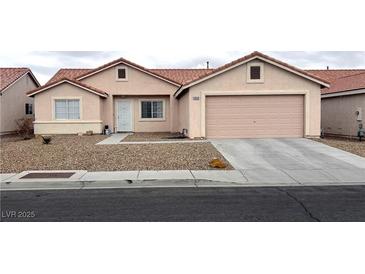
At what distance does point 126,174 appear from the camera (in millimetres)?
9711

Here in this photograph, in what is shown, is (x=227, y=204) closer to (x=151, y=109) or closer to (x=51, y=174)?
(x=51, y=174)

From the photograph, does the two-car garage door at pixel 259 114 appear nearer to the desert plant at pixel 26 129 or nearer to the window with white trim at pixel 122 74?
the window with white trim at pixel 122 74

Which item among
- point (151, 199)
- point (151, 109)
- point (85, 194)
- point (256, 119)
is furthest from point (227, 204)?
point (151, 109)

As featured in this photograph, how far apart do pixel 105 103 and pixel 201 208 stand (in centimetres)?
1790

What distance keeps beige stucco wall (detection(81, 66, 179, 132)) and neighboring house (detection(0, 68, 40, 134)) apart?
529cm

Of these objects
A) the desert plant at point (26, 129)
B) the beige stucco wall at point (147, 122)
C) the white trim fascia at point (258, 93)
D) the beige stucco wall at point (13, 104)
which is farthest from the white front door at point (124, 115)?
the white trim fascia at point (258, 93)

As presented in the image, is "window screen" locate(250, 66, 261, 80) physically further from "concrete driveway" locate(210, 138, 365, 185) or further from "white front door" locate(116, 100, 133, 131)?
"white front door" locate(116, 100, 133, 131)

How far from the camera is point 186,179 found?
9.01m

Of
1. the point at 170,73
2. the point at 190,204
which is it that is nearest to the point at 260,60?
the point at 190,204

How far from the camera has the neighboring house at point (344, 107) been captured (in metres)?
19.0

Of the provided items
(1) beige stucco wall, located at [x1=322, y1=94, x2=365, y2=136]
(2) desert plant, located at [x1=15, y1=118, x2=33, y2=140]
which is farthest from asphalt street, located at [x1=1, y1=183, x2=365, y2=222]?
(2) desert plant, located at [x1=15, y1=118, x2=33, y2=140]

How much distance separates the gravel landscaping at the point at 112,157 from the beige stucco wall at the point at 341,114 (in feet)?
32.3

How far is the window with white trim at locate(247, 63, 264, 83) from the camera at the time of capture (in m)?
17.0
